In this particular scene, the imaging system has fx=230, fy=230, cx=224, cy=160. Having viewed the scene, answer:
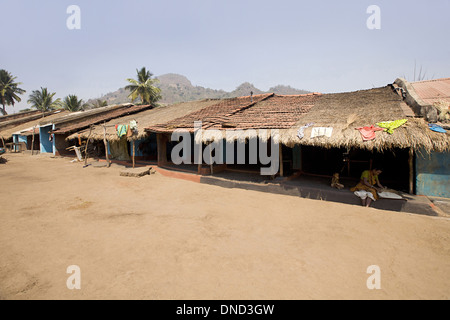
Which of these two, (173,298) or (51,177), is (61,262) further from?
(51,177)

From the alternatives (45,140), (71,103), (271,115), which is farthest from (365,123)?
(71,103)

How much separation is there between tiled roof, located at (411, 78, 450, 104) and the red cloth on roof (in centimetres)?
332

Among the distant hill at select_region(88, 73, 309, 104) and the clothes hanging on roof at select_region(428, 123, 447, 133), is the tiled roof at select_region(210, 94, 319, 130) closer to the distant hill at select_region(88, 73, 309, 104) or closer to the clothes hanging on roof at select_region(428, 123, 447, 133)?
the clothes hanging on roof at select_region(428, 123, 447, 133)

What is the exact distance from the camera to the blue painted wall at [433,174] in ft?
22.3

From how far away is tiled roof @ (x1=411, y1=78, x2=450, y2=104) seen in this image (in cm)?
874

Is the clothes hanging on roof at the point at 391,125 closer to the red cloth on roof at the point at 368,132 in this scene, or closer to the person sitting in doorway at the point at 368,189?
the red cloth on roof at the point at 368,132

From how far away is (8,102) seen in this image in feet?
132

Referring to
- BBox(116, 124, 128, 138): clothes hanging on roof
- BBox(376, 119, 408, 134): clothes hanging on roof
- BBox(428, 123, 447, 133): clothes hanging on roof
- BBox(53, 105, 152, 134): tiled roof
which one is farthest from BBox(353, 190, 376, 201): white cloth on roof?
BBox(53, 105, 152, 134): tiled roof

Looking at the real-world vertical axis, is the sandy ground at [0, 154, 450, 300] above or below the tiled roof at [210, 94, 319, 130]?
below

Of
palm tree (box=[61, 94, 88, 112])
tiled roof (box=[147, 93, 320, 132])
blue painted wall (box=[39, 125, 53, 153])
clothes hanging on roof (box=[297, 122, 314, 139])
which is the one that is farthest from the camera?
palm tree (box=[61, 94, 88, 112])

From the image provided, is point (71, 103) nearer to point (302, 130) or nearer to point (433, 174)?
point (302, 130)

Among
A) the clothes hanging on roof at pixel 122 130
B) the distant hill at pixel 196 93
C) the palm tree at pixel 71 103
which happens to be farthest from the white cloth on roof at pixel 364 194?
the distant hill at pixel 196 93
